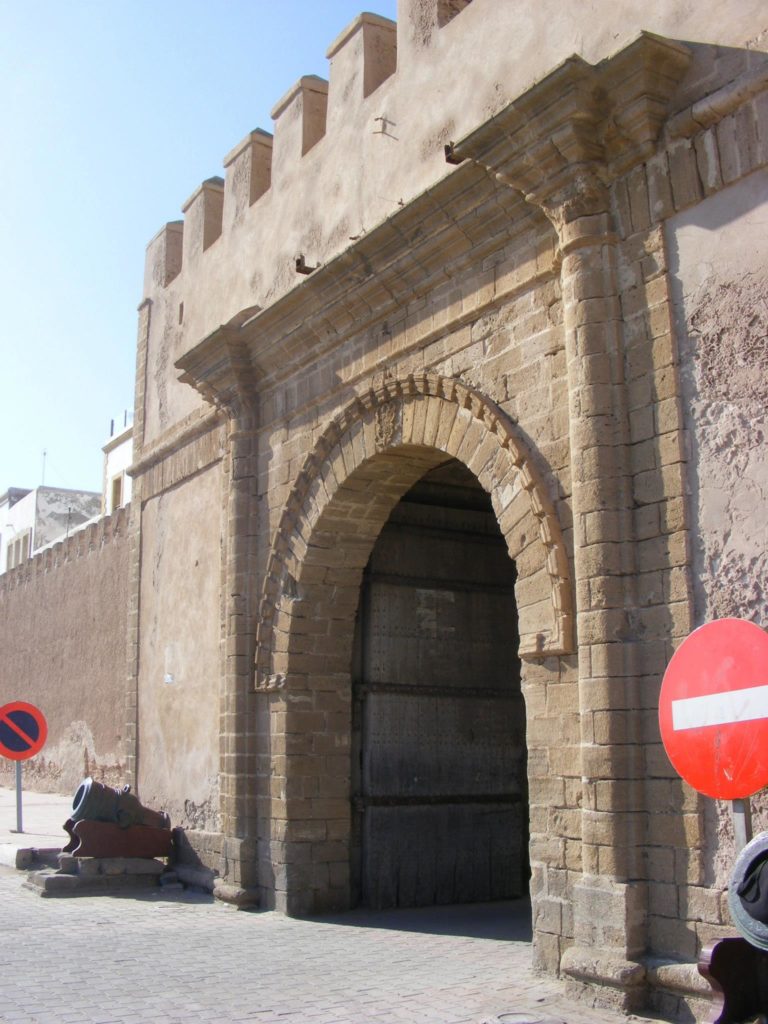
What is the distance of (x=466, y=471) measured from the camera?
8664 mm

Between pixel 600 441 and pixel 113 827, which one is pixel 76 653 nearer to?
pixel 113 827

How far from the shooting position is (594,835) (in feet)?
16.2

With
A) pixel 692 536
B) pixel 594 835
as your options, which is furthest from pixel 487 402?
pixel 594 835

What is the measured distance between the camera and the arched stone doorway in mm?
7266

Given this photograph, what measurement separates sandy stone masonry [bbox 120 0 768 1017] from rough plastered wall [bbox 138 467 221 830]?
0.03m

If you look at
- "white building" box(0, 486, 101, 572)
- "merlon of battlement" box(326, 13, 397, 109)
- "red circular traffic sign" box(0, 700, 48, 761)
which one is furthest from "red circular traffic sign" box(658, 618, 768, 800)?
"white building" box(0, 486, 101, 572)

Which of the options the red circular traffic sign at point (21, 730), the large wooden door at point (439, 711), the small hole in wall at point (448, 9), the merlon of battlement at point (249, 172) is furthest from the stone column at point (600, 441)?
the red circular traffic sign at point (21, 730)

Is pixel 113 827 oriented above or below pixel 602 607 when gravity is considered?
below

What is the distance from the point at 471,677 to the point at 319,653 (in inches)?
52.7

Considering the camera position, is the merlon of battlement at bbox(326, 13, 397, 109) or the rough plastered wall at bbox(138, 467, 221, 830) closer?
the merlon of battlement at bbox(326, 13, 397, 109)

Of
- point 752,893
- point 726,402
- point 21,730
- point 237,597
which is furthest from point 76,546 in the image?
point 752,893

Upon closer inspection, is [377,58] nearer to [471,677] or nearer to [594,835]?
[471,677]

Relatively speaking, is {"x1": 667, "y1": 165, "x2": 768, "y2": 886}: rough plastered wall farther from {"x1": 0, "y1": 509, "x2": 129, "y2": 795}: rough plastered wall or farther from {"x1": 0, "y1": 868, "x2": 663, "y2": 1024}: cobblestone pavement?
{"x1": 0, "y1": 509, "x2": 129, "y2": 795}: rough plastered wall

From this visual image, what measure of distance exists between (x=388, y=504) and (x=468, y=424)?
58.1 inches
